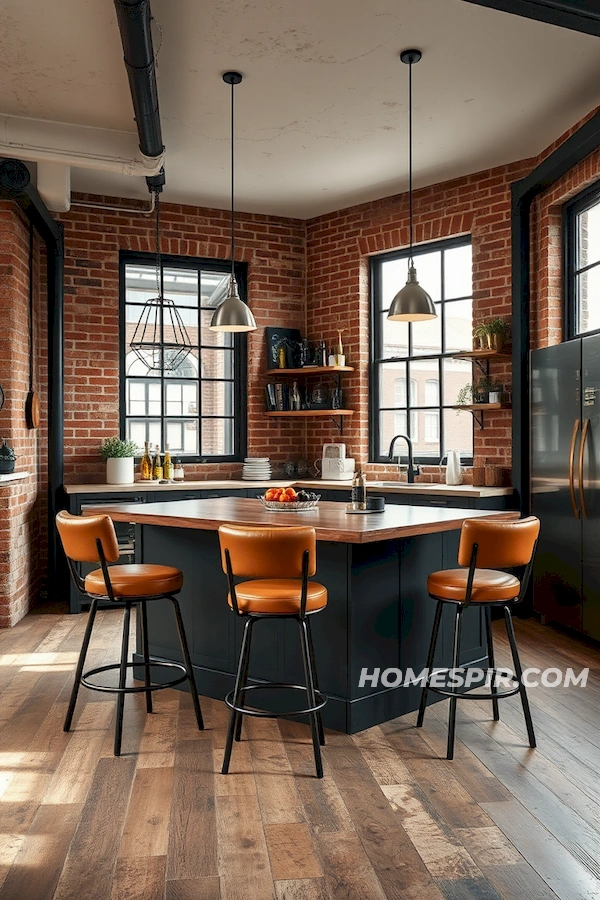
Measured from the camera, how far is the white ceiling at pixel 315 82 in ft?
13.1

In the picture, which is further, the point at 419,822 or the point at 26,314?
the point at 26,314

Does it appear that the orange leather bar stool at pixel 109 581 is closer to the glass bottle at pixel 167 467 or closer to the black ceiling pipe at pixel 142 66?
the black ceiling pipe at pixel 142 66

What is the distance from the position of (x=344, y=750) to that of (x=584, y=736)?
3.39 ft

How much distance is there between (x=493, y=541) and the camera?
3312mm

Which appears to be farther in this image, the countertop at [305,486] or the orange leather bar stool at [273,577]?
the countertop at [305,486]

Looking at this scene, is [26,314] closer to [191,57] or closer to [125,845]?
[191,57]

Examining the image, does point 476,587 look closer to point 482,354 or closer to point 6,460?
point 482,354

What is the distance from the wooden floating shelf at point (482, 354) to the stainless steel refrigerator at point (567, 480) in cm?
35

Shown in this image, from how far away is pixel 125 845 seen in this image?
2525 mm

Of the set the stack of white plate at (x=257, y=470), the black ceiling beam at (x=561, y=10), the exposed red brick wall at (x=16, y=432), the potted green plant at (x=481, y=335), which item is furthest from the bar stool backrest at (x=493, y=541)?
the stack of white plate at (x=257, y=470)

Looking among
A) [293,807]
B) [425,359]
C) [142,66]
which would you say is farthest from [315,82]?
[293,807]

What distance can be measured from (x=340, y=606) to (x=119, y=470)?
332 cm

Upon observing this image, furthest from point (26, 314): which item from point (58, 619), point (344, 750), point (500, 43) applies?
point (344, 750)

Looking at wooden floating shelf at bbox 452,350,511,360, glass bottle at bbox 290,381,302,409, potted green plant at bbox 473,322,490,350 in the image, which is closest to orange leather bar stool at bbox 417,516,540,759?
wooden floating shelf at bbox 452,350,511,360
